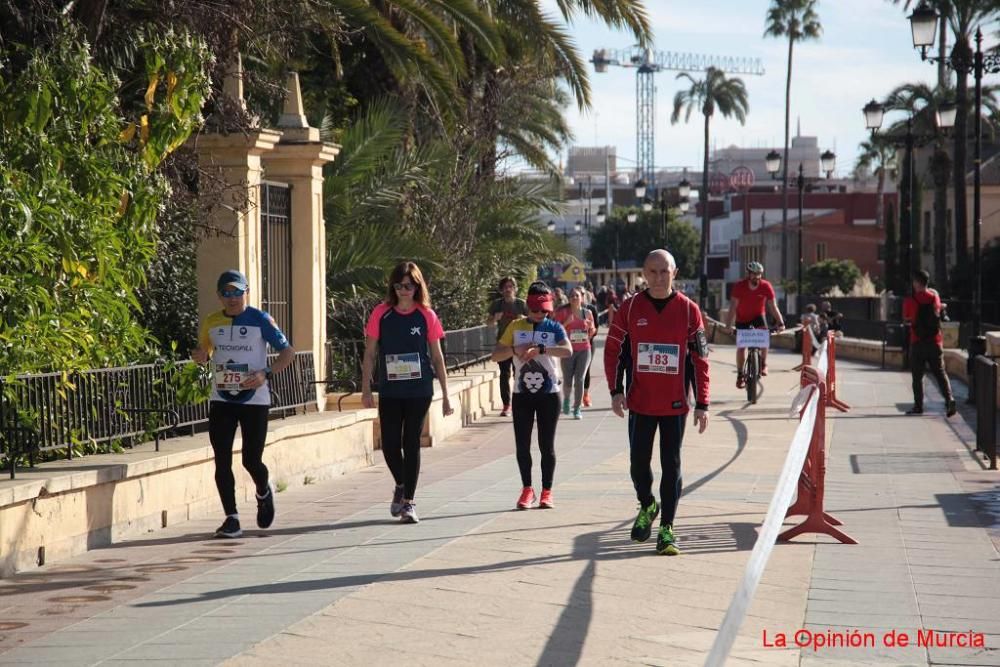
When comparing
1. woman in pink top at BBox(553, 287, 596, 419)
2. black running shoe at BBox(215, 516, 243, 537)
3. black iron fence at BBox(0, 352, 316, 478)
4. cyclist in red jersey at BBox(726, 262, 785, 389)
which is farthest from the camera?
cyclist in red jersey at BBox(726, 262, 785, 389)

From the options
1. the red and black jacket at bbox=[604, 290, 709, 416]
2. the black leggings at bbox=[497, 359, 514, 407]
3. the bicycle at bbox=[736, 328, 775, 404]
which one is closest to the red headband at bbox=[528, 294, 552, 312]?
the red and black jacket at bbox=[604, 290, 709, 416]

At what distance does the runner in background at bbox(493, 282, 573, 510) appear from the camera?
1116 cm

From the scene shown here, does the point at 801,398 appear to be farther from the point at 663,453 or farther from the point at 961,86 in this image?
the point at 961,86

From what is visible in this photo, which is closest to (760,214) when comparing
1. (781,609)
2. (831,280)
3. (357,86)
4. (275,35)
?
(831,280)

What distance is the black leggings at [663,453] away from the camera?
9.14 metres

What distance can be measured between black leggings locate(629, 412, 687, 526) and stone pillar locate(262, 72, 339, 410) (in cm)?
620

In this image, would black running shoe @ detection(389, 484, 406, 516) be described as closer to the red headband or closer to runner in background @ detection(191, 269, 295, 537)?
runner in background @ detection(191, 269, 295, 537)

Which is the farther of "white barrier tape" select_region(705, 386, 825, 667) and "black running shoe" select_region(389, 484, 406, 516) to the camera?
"black running shoe" select_region(389, 484, 406, 516)

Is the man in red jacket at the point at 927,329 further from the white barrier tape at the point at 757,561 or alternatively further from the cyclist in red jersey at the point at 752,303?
the white barrier tape at the point at 757,561

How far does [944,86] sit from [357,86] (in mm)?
42848

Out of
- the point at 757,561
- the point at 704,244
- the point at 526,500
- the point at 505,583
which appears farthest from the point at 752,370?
the point at 704,244

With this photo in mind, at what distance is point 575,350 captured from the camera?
19453 millimetres

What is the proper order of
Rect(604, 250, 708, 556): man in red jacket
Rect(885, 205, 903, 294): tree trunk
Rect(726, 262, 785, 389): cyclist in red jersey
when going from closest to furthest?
1. Rect(604, 250, 708, 556): man in red jacket
2. Rect(726, 262, 785, 389): cyclist in red jersey
3. Rect(885, 205, 903, 294): tree trunk

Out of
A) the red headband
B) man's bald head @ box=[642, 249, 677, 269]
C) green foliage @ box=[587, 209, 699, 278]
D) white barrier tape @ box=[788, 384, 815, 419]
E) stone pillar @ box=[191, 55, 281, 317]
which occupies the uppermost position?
green foliage @ box=[587, 209, 699, 278]
